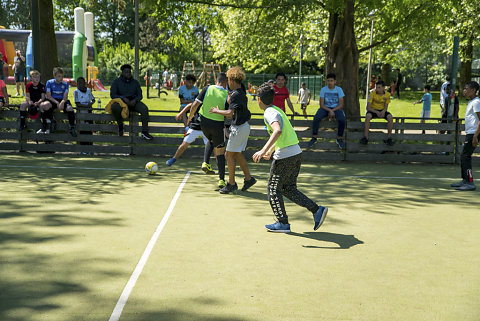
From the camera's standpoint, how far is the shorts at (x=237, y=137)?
8758 mm

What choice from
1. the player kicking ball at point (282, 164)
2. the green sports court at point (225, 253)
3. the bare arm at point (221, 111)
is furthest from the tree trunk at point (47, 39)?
the player kicking ball at point (282, 164)

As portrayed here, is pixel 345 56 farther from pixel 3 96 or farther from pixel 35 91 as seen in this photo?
pixel 3 96

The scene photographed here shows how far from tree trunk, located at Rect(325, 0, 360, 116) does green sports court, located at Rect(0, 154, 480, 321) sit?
291 inches

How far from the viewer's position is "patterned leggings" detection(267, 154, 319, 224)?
650cm

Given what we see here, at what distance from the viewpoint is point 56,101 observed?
13.2m

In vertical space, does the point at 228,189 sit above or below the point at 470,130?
below

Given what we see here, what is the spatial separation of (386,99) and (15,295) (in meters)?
10.9

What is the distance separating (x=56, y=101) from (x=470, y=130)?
950 cm

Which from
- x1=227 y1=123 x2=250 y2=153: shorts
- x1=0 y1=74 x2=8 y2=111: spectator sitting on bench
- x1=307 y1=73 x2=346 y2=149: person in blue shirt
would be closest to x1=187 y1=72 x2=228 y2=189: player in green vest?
x1=227 y1=123 x2=250 y2=153: shorts

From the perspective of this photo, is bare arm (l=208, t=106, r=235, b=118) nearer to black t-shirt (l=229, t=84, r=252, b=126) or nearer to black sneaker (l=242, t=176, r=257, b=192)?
black t-shirt (l=229, t=84, r=252, b=126)

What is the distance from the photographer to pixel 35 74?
12.8m

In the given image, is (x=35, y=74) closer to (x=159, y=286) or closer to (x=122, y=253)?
(x=122, y=253)

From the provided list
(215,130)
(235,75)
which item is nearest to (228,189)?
(215,130)

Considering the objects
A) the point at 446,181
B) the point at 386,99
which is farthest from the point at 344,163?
the point at 446,181
